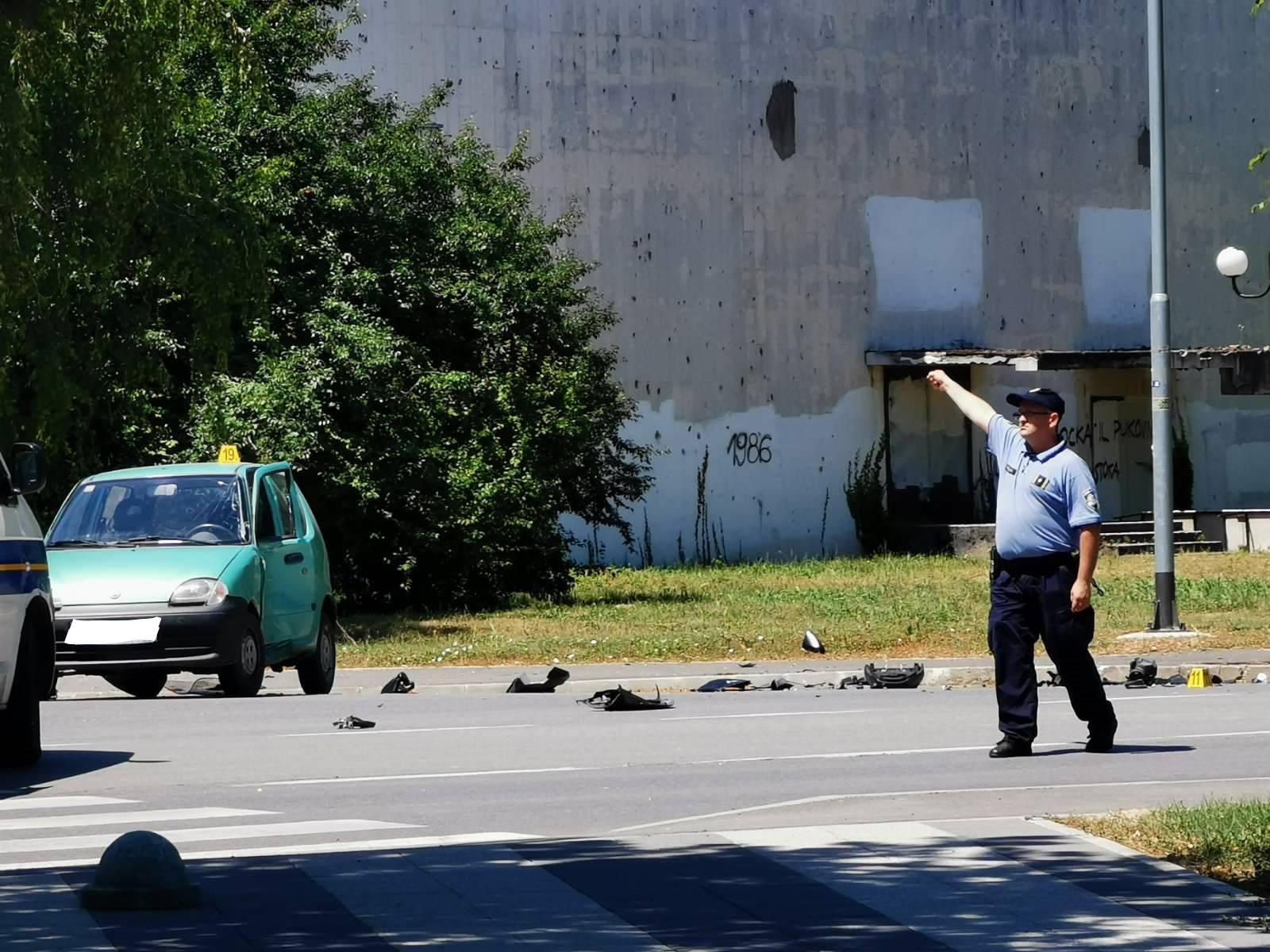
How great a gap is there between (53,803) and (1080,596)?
5147 mm

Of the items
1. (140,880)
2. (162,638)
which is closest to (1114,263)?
(162,638)

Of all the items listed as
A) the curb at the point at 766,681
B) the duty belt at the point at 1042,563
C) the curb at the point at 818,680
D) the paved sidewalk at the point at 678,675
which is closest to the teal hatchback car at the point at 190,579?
the curb at the point at 766,681

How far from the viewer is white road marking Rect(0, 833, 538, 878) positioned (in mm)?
8234

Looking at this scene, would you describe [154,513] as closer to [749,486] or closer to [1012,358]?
[749,486]

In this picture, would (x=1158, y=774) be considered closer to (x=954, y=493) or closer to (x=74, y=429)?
(x=74, y=429)

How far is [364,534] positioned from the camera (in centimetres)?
2677

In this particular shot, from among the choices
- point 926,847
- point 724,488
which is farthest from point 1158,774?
point 724,488

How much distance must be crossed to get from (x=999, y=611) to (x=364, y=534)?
1623 centimetres

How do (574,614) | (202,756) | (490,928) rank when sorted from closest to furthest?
1. (490,928)
2. (202,756)
3. (574,614)

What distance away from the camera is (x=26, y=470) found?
1174 cm

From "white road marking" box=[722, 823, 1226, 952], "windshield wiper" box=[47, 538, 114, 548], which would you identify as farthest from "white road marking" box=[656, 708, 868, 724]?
"white road marking" box=[722, 823, 1226, 952]

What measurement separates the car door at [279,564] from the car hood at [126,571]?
1.82 ft

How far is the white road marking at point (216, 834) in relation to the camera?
8.74 meters

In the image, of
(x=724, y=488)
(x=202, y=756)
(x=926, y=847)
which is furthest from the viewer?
(x=724, y=488)
